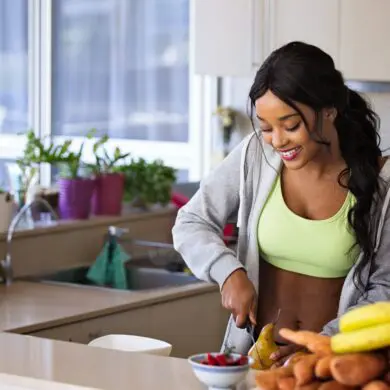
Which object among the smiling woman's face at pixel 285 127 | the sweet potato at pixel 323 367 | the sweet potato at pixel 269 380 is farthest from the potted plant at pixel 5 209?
the sweet potato at pixel 323 367

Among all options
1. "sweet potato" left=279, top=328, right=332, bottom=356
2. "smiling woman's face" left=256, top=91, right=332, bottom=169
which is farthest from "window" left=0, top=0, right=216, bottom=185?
"sweet potato" left=279, top=328, right=332, bottom=356

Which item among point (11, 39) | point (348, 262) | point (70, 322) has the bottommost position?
point (70, 322)

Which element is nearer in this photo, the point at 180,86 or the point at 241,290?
the point at 241,290

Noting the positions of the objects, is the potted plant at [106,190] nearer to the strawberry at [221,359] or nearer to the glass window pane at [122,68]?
Result: the glass window pane at [122,68]

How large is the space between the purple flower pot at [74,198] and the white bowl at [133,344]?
1793 millimetres

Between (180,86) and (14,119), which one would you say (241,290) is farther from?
(14,119)

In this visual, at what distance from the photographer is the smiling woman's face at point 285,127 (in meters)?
2.50

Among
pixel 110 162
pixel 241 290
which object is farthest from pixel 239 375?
pixel 110 162

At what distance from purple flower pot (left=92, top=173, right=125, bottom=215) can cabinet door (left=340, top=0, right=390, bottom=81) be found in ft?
3.45

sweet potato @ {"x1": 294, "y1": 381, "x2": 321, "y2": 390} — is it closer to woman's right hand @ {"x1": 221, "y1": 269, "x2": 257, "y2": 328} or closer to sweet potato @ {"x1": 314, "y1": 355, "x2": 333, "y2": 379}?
sweet potato @ {"x1": 314, "y1": 355, "x2": 333, "y2": 379}

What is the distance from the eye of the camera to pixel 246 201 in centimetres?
279

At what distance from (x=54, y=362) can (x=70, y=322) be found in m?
1.24

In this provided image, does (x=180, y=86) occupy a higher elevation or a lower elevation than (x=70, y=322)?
higher

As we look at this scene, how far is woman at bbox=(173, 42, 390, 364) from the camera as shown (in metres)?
2.53
